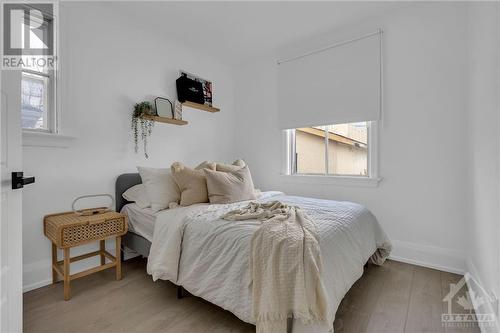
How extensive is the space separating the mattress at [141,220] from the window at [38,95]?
95cm

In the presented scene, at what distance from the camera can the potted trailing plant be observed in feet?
8.44

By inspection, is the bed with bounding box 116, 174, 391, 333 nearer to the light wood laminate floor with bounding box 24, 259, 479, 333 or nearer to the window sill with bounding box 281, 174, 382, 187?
the light wood laminate floor with bounding box 24, 259, 479, 333

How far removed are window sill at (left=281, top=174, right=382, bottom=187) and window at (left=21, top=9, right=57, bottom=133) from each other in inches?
104

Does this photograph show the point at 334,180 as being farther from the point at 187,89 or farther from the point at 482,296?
the point at 187,89

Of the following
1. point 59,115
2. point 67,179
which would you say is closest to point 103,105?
point 59,115

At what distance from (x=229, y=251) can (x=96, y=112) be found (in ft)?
6.36

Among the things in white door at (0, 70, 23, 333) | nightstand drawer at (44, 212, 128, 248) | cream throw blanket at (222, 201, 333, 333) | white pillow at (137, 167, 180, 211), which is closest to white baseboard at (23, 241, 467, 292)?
nightstand drawer at (44, 212, 128, 248)

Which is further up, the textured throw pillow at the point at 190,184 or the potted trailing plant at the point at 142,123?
the potted trailing plant at the point at 142,123

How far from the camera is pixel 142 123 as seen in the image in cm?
267

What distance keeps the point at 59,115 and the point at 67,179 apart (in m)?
0.57

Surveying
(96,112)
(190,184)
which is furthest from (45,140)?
(190,184)

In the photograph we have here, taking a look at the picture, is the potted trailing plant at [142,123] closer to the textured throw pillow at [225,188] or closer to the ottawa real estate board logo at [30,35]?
the ottawa real estate board logo at [30,35]

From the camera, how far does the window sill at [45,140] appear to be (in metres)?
1.90

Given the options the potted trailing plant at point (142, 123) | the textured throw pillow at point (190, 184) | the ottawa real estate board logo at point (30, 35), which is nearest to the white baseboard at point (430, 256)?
the textured throw pillow at point (190, 184)
